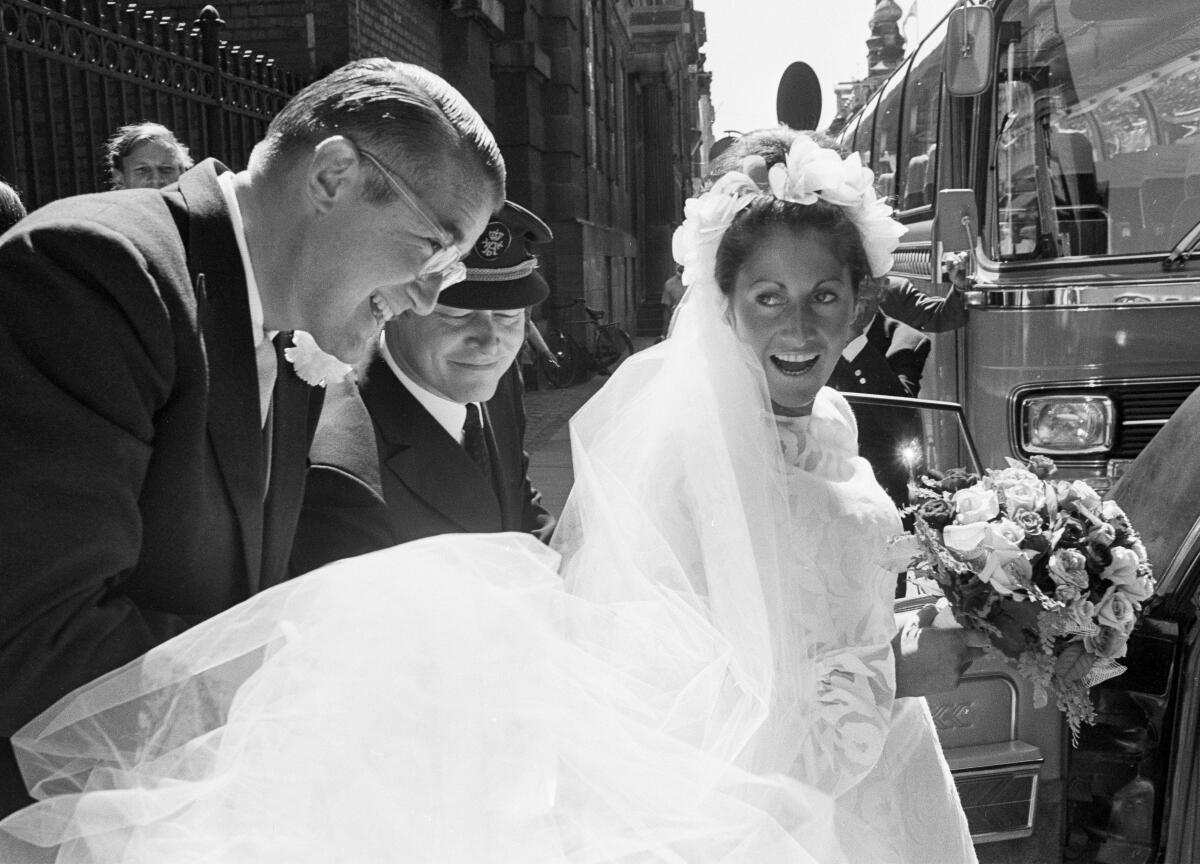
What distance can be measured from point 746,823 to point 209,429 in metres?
0.99

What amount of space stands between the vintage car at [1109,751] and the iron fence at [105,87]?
4.86 meters

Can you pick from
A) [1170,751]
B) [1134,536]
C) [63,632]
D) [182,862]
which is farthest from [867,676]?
[63,632]

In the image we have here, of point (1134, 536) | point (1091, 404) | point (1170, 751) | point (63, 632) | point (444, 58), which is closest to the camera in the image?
point (63, 632)

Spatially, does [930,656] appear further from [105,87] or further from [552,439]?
[552,439]

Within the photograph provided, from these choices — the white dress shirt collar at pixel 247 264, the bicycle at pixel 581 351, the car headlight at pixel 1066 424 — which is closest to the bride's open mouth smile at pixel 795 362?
the white dress shirt collar at pixel 247 264

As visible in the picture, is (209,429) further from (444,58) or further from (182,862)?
(444,58)

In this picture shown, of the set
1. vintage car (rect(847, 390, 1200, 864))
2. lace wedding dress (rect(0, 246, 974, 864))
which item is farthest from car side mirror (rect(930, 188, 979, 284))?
lace wedding dress (rect(0, 246, 974, 864))

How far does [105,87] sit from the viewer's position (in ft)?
20.2

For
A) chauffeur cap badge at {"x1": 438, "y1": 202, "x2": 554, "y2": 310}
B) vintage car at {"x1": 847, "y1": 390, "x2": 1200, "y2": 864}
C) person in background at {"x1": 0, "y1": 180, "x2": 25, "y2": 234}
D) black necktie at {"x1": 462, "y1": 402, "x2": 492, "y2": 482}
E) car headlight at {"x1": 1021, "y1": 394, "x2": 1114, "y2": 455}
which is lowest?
vintage car at {"x1": 847, "y1": 390, "x2": 1200, "y2": 864}

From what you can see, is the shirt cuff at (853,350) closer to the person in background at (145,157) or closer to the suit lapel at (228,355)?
the person in background at (145,157)

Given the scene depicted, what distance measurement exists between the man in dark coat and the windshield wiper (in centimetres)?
336

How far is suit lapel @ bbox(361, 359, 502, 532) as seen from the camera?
2393 millimetres

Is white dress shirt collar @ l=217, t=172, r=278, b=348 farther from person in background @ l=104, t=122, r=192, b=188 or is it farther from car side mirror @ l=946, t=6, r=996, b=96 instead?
car side mirror @ l=946, t=6, r=996, b=96

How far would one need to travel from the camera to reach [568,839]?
170cm
